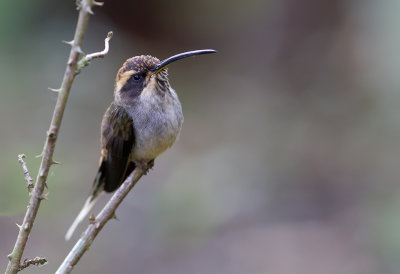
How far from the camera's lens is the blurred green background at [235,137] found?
6887mm

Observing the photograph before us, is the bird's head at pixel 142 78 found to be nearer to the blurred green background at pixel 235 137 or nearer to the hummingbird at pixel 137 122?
the hummingbird at pixel 137 122

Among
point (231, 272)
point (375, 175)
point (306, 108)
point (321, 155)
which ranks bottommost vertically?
point (231, 272)

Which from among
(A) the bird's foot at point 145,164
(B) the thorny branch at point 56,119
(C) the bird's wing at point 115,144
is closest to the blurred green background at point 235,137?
(C) the bird's wing at point 115,144

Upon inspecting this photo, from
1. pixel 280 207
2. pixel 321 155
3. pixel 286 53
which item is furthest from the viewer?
pixel 286 53

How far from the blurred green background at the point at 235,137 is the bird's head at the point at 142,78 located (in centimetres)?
237

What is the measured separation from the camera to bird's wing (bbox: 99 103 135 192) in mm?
3631

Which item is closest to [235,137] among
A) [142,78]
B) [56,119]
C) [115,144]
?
[115,144]

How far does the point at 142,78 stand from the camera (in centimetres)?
359

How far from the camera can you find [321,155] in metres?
8.77

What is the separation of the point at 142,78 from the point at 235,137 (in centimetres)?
598

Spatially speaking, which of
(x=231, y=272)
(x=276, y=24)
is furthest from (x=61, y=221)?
(x=276, y=24)

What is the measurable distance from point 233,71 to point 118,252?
205 inches

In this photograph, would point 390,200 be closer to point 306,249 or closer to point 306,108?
point 306,249

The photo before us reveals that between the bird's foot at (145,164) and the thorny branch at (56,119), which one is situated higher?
the bird's foot at (145,164)
